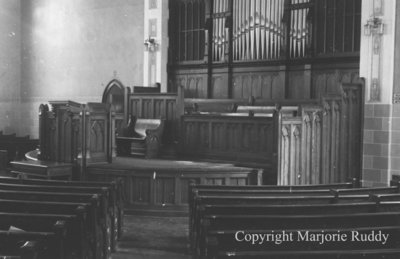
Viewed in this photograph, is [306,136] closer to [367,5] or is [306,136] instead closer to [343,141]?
[343,141]

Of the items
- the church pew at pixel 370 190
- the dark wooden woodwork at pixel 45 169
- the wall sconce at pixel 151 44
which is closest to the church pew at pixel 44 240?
the church pew at pixel 370 190

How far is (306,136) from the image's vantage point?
7.85m

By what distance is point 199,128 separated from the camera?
916cm

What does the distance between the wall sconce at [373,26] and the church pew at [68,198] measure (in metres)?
5.98

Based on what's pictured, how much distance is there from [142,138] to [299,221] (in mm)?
6222

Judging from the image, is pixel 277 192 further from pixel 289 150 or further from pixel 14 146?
pixel 14 146

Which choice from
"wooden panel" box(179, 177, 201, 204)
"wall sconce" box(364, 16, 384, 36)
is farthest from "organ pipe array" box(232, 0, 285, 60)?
"wooden panel" box(179, 177, 201, 204)

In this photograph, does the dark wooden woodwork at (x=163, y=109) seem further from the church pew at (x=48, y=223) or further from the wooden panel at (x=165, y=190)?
the church pew at (x=48, y=223)

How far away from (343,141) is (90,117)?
4051 mm

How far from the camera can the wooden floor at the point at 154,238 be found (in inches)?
208

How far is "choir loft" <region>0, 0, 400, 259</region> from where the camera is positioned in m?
3.64

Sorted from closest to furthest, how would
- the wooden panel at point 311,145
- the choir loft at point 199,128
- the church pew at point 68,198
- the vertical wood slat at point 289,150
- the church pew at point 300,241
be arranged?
the church pew at point 300,241 → the choir loft at point 199,128 → the church pew at point 68,198 → the vertical wood slat at point 289,150 → the wooden panel at point 311,145

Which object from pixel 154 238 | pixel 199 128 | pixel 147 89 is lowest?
pixel 154 238

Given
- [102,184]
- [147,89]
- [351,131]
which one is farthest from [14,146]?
[102,184]
